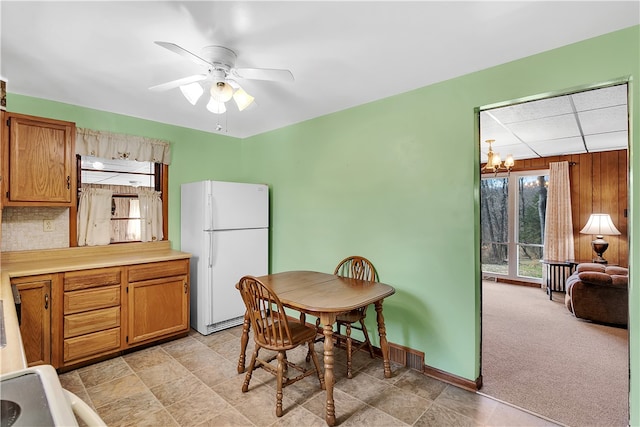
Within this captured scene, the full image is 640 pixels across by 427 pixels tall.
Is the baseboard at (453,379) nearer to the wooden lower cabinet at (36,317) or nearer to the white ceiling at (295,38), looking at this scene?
the white ceiling at (295,38)

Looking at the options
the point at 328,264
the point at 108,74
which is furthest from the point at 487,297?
the point at 108,74

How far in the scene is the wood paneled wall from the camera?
4.78 metres

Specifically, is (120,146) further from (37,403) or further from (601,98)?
(601,98)

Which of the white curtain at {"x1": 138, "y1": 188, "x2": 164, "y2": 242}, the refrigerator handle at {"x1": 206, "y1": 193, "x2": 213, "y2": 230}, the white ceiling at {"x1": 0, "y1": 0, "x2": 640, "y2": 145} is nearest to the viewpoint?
the white ceiling at {"x1": 0, "y1": 0, "x2": 640, "y2": 145}

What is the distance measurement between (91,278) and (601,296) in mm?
5437

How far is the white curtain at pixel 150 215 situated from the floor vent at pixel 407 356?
9.29 ft

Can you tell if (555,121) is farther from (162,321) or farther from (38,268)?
(38,268)

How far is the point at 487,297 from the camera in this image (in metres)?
4.99

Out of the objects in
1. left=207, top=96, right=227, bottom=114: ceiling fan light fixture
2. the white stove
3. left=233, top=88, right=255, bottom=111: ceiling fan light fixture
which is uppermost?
left=233, top=88, right=255, bottom=111: ceiling fan light fixture

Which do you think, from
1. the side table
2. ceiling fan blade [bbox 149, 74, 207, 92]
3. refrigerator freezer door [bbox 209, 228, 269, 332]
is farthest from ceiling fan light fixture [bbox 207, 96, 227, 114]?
the side table

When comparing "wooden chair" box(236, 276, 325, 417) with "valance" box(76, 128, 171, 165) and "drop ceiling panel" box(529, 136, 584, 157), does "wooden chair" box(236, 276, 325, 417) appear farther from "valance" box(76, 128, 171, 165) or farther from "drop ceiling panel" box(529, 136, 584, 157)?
"drop ceiling panel" box(529, 136, 584, 157)

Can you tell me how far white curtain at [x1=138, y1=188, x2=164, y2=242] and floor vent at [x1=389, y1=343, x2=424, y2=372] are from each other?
283 cm

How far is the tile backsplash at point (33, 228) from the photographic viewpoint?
2699 millimetres

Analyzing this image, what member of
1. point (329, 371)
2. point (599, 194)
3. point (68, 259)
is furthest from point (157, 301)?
point (599, 194)
